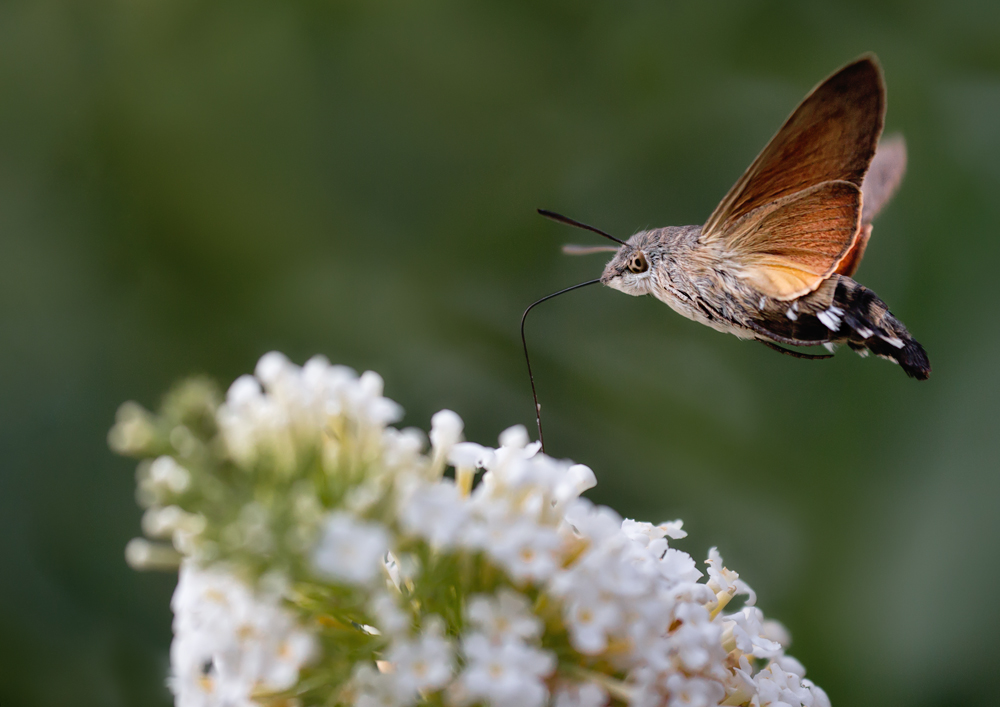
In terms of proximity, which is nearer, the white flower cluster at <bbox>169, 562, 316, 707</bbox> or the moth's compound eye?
the white flower cluster at <bbox>169, 562, 316, 707</bbox>

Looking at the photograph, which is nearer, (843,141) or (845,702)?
(843,141)

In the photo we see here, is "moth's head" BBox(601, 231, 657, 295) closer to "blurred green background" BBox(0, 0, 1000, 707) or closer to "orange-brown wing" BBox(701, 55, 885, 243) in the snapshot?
"orange-brown wing" BBox(701, 55, 885, 243)

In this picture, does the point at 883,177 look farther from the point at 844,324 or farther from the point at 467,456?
the point at 467,456

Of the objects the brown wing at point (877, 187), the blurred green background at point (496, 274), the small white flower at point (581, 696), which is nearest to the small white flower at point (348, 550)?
the small white flower at point (581, 696)

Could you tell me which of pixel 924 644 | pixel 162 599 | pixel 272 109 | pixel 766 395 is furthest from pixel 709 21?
pixel 162 599

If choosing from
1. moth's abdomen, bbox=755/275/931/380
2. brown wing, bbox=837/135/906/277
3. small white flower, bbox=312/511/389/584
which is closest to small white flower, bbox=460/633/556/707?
small white flower, bbox=312/511/389/584

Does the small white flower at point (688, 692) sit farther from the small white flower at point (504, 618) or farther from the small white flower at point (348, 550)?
the small white flower at point (348, 550)

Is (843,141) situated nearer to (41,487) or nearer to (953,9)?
(953,9)
